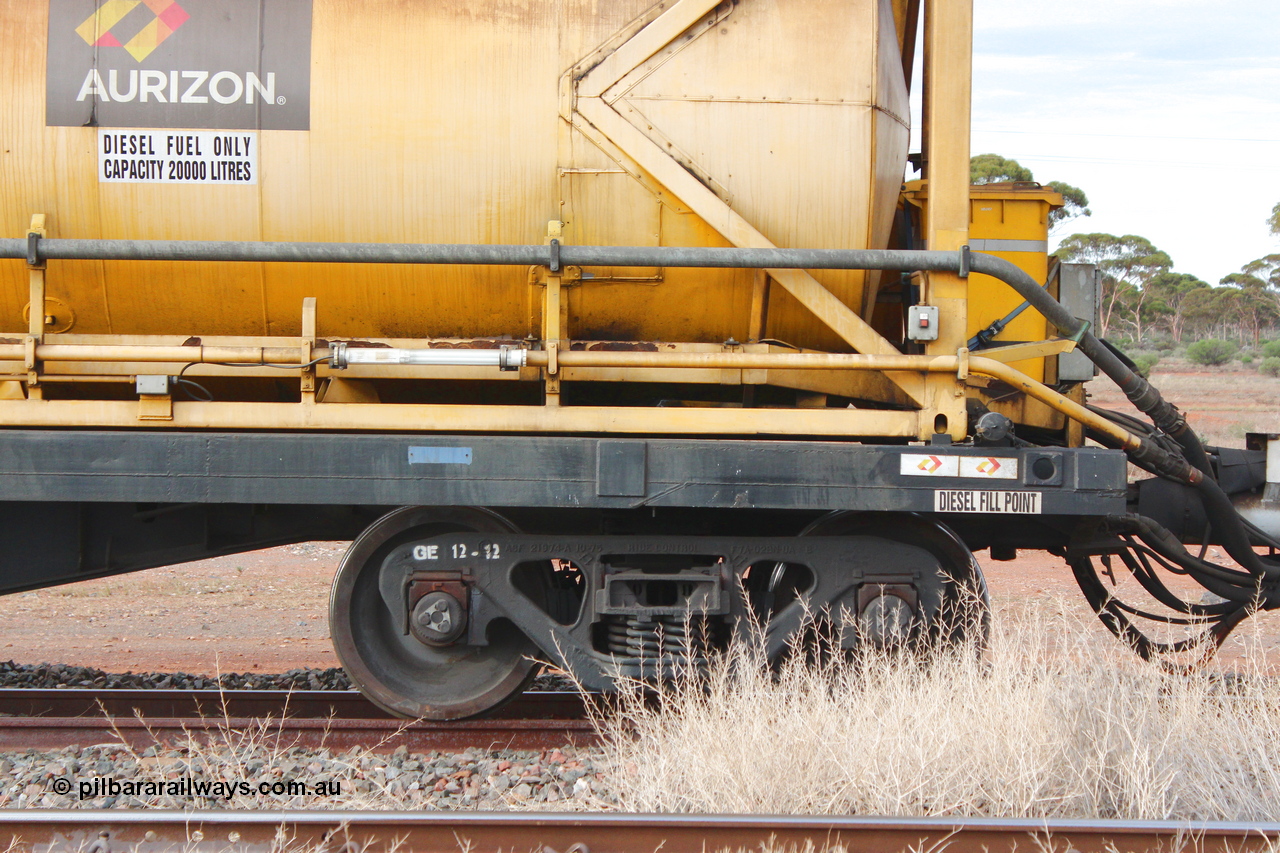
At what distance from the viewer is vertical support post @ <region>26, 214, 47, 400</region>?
156 inches

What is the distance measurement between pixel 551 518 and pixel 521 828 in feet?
5.22

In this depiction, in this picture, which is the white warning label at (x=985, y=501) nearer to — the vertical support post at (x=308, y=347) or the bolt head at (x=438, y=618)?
the bolt head at (x=438, y=618)

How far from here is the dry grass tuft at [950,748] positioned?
11.4 ft

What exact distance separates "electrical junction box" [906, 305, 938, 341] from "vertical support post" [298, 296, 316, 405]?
8.16ft

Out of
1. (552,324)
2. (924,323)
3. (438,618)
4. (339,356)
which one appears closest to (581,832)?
(438,618)

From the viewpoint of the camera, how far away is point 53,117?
411cm

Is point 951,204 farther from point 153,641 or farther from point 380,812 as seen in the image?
point 153,641

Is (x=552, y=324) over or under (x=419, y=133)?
under

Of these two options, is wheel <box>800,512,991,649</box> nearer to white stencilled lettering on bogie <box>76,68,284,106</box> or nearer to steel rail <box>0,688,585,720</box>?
steel rail <box>0,688,585,720</box>

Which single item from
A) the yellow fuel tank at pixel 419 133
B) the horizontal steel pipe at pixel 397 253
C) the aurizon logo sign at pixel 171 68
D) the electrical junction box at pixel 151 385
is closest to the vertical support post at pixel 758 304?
the yellow fuel tank at pixel 419 133

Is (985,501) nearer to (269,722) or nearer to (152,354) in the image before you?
(269,722)

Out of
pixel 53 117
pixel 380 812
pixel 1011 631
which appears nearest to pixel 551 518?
pixel 380 812

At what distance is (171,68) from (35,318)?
3.86 ft

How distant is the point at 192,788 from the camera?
3.81 m
